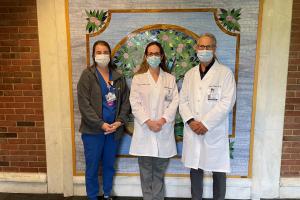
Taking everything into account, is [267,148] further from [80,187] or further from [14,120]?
[14,120]

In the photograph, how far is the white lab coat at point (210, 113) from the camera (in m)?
2.50

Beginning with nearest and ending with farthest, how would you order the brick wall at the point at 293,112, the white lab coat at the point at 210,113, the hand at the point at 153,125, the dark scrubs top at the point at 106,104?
the white lab coat at the point at 210,113 < the hand at the point at 153,125 < the dark scrubs top at the point at 106,104 < the brick wall at the point at 293,112

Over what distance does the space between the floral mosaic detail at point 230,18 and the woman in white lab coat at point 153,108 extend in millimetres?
677

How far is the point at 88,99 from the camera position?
8.84ft

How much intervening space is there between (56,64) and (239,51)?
1.83m

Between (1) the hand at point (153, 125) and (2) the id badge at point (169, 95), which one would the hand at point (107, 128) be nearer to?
(1) the hand at point (153, 125)

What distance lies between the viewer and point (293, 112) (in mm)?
2941

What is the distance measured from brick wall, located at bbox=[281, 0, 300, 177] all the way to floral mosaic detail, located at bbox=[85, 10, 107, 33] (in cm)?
184

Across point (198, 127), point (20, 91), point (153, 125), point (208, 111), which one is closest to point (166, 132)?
point (153, 125)

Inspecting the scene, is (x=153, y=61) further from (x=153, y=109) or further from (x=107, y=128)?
(x=107, y=128)

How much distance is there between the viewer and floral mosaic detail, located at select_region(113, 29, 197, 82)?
2861 millimetres

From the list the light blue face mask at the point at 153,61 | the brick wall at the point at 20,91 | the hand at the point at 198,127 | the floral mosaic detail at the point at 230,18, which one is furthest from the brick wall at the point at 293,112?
the brick wall at the point at 20,91

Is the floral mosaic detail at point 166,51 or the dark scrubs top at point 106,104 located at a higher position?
the floral mosaic detail at point 166,51

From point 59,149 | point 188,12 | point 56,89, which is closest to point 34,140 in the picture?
point 59,149
